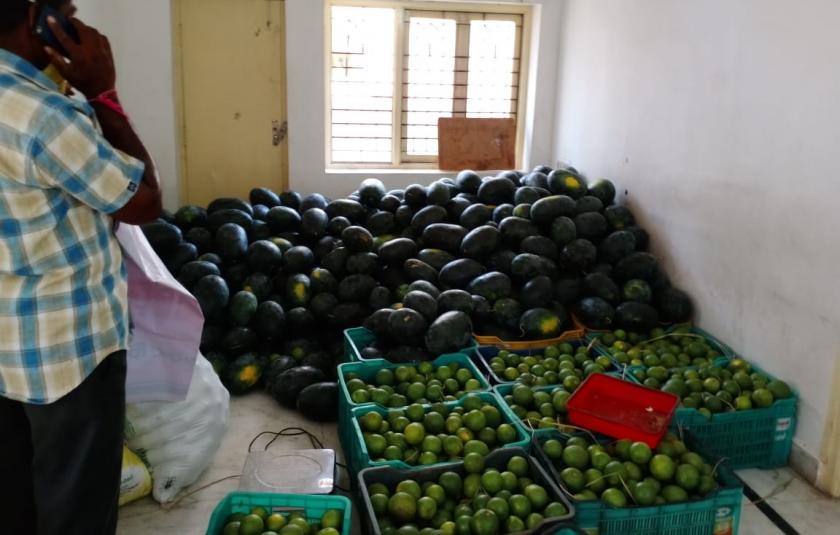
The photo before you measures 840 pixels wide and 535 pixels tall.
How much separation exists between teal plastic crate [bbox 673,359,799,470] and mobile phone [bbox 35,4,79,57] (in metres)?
2.30

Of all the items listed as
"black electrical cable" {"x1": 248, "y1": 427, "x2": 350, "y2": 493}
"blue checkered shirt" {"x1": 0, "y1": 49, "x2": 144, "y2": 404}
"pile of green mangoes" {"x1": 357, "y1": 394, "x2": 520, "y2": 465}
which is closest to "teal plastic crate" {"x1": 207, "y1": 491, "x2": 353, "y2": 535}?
"pile of green mangoes" {"x1": 357, "y1": 394, "x2": 520, "y2": 465}

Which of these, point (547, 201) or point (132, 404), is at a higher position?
point (547, 201)

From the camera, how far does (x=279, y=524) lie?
1.88m

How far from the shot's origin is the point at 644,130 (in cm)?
385

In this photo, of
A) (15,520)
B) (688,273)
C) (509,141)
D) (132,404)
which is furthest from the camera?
(509,141)

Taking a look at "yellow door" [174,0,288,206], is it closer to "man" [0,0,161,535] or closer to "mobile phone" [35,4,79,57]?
"man" [0,0,161,535]

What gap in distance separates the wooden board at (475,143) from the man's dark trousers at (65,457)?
3.74 m

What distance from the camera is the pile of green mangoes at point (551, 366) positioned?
9.34 ft

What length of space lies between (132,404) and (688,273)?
104 inches

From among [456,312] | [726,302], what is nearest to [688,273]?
[726,302]

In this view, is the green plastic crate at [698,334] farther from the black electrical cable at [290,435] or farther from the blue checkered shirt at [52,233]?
the blue checkered shirt at [52,233]

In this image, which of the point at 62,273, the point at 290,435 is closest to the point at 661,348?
the point at 290,435

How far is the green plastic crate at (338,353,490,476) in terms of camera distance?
2.69m

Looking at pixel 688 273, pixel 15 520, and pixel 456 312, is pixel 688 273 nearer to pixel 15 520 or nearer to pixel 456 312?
pixel 456 312
